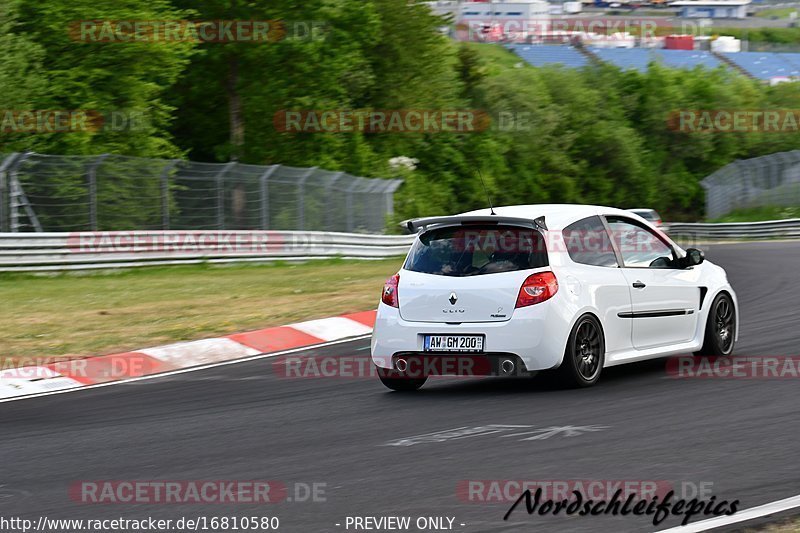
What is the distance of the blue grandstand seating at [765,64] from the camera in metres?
124

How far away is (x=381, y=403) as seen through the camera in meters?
9.52

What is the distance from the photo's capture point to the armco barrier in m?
22.9

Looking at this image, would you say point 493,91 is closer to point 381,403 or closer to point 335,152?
point 335,152

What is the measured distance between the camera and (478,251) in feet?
31.9

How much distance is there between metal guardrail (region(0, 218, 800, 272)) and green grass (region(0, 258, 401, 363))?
32cm

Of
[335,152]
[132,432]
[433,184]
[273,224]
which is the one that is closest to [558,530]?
[132,432]

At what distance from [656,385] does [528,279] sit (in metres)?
1.37

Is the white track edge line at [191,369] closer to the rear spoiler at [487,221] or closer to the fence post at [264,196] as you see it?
the rear spoiler at [487,221]

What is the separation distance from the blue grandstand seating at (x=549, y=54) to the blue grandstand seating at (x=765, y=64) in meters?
17.7

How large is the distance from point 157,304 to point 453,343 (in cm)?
936

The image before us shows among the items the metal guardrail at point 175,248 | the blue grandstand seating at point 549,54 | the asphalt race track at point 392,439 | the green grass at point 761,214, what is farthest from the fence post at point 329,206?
the blue grandstand seating at point 549,54
